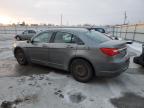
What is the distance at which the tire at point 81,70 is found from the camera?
441 cm

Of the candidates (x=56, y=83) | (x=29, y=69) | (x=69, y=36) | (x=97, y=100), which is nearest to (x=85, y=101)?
(x=97, y=100)

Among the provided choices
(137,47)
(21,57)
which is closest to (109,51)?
(21,57)

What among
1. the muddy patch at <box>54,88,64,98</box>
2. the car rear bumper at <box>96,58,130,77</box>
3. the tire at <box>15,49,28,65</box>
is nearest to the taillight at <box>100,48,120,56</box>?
the car rear bumper at <box>96,58,130,77</box>

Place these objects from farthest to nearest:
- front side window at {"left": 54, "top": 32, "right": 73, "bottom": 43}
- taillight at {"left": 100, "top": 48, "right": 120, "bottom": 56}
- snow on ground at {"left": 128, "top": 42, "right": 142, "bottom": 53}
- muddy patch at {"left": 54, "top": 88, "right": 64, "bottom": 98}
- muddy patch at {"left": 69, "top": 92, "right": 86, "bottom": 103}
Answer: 1. snow on ground at {"left": 128, "top": 42, "right": 142, "bottom": 53}
2. front side window at {"left": 54, "top": 32, "right": 73, "bottom": 43}
3. taillight at {"left": 100, "top": 48, "right": 120, "bottom": 56}
4. muddy patch at {"left": 54, "top": 88, "right": 64, "bottom": 98}
5. muddy patch at {"left": 69, "top": 92, "right": 86, "bottom": 103}

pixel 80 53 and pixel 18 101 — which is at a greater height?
pixel 80 53

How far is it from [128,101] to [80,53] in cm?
177

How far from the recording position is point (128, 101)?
3.54 m

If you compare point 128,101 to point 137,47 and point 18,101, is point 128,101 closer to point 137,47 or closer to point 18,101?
point 18,101

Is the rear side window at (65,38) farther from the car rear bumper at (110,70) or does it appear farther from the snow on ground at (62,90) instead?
the snow on ground at (62,90)

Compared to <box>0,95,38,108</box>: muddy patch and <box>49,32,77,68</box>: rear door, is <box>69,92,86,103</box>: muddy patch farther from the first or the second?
<box>49,32,77,68</box>: rear door

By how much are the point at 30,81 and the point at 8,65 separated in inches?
95.2

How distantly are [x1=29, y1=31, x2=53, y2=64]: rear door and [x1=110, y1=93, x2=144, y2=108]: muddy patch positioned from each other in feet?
9.16

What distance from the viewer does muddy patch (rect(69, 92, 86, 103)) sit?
3549 millimetres

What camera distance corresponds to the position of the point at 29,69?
5902mm
